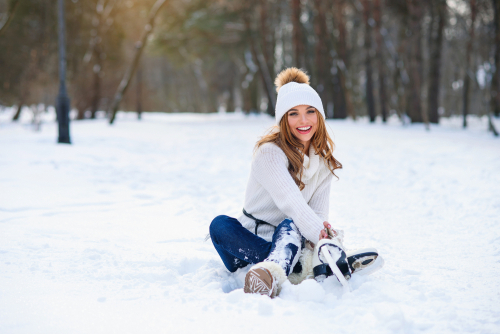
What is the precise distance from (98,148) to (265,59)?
37.7 feet

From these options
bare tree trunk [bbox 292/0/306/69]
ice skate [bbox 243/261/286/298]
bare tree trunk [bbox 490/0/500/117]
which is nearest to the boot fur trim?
ice skate [bbox 243/261/286/298]

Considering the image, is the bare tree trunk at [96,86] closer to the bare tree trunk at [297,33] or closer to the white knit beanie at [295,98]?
the bare tree trunk at [297,33]

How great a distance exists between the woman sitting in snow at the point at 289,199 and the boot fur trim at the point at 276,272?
1 centimetres

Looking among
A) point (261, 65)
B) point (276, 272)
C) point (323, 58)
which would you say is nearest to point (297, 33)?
point (323, 58)

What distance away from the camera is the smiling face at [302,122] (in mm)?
2748

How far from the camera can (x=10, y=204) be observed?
4332mm

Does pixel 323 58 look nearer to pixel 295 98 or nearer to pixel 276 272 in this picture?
pixel 295 98

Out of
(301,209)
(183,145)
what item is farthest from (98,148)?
(301,209)

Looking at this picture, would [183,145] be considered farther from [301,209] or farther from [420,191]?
[301,209]

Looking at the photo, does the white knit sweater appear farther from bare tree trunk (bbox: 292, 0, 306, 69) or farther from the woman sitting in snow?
bare tree trunk (bbox: 292, 0, 306, 69)

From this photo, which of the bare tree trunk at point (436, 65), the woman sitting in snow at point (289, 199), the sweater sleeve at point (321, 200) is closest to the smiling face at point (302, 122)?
the woman sitting in snow at point (289, 199)

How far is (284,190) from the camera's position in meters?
2.55

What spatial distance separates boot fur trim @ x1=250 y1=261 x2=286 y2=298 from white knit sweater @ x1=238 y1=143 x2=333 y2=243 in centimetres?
34

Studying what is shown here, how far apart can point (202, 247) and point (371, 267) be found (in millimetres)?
1543
